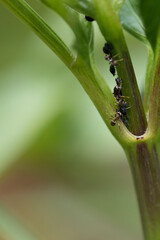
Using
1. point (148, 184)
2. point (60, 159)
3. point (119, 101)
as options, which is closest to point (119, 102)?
point (119, 101)

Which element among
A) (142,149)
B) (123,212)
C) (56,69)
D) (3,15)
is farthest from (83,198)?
(142,149)

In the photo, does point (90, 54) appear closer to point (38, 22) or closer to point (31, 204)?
point (38, 22)

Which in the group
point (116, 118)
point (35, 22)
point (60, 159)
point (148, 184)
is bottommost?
point (60, 159)

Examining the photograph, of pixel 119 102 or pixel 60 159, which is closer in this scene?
pixel 119 102

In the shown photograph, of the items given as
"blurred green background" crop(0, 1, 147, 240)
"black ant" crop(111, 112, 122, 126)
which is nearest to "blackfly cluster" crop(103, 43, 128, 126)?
"black ant" crop(111, 112, 122, 126)

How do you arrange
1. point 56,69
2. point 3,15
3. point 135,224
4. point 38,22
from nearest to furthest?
point 38,22, point 135,224, point 56,69, point 3,15

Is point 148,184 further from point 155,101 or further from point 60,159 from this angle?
point 60,159

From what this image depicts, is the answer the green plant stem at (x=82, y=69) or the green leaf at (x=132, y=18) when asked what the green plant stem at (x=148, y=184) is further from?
the green leaf at (x=132, y=18)

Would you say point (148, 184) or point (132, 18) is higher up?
point (132, 18)
